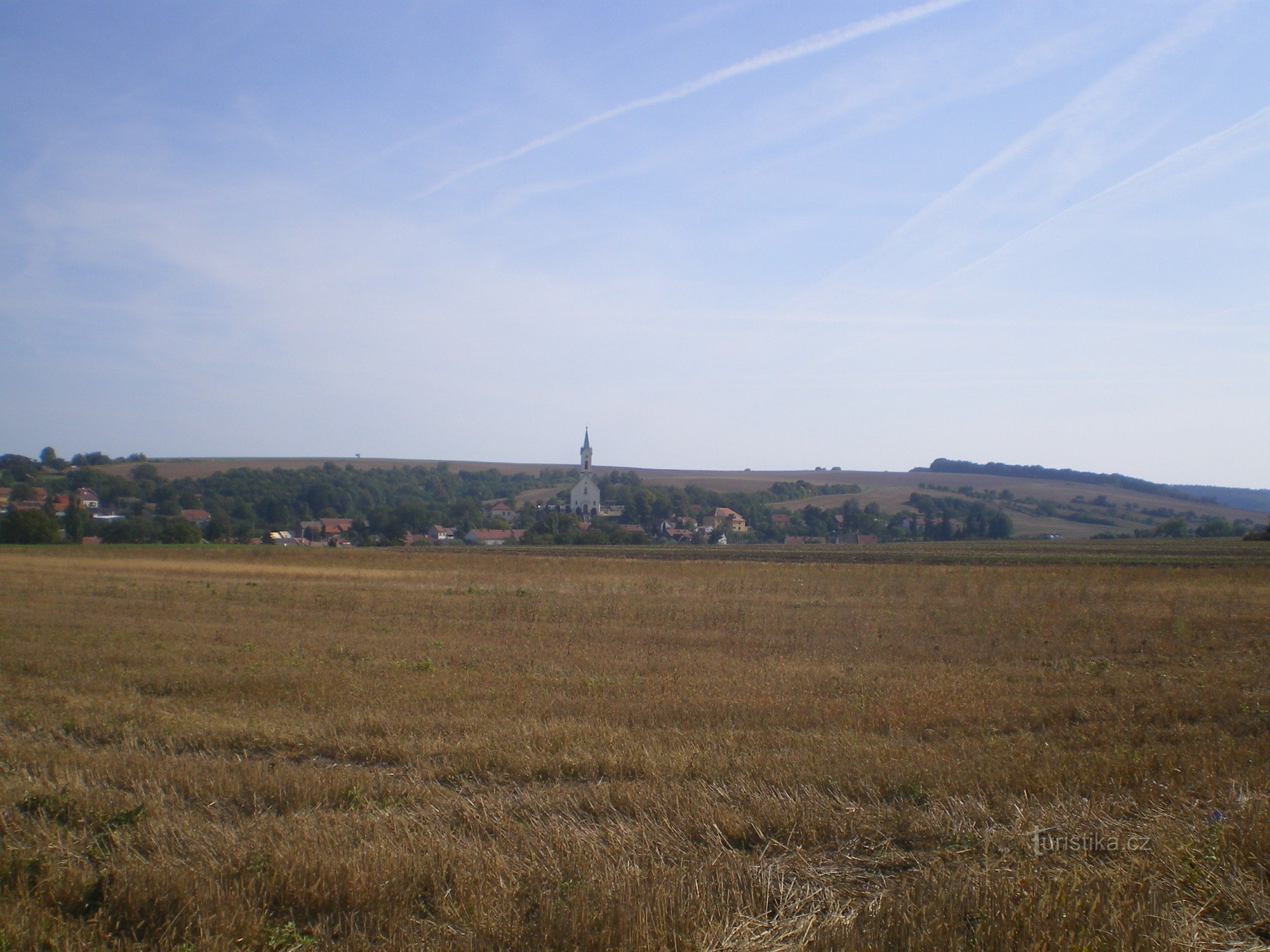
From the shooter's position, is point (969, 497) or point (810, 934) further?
point (969, 497)

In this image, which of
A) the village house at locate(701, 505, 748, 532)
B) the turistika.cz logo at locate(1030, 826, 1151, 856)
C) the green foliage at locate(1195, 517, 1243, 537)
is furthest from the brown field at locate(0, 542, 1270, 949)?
the green foliage at locate(1195, 517, 1243, 537)

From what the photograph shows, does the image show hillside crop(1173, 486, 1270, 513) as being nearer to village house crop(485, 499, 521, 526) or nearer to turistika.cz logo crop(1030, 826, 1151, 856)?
village house crop(485, 499, 521, 526)

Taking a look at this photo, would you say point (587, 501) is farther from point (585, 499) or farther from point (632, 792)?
point (632, 792)

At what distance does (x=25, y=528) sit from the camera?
6738 cm

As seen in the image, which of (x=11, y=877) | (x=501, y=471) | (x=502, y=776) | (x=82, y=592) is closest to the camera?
(x=11, y=877)

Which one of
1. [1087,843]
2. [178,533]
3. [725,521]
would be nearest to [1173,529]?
[725,521]

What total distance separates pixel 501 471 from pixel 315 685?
181 m

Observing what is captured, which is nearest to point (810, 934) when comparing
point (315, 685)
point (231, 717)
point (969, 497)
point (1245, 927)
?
point (1245, 927)

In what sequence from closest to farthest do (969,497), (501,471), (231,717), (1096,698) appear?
(231,717)
(1096,698)
(969,497)
(501,471)

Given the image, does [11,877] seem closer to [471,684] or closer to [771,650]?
[471,684]

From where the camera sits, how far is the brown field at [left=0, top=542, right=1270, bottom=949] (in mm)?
4062

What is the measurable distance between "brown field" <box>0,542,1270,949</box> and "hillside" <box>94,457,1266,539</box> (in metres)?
88.3

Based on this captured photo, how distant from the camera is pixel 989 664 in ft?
40.8

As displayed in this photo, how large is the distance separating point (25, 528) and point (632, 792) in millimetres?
80799
